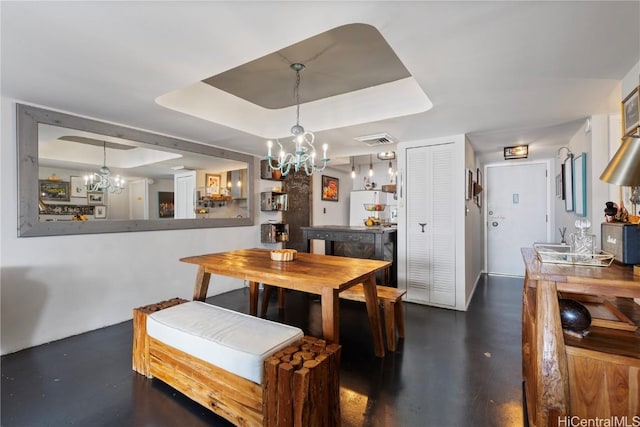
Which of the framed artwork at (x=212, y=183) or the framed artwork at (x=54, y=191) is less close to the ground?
the framed artwork at (x=212, y=183)

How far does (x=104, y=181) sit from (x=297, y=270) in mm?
2419

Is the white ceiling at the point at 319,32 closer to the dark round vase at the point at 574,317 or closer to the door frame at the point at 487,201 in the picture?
the dark round vase at the point at 574,317

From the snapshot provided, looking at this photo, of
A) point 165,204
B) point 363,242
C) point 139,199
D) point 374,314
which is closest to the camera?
point 374,314

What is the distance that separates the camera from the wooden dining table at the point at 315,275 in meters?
1.88

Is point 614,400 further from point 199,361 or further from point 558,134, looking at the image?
point 558,134

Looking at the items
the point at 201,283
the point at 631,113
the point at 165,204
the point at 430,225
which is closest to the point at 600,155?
the point at 631,113

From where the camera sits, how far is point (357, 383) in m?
2.01

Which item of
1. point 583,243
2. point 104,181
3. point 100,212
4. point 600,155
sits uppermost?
point 600,155

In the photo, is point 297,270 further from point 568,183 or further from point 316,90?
point 568,183

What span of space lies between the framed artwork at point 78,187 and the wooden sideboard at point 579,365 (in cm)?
373

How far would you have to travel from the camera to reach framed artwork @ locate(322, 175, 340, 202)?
21.1 ft

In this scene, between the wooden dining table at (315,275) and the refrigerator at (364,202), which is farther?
the refrigerator at (364,202)

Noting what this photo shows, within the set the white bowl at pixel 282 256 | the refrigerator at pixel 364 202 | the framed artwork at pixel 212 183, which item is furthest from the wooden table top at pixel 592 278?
the refrigerator at pixel 364 202

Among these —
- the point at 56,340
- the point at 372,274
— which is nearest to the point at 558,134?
the point at 372,274
